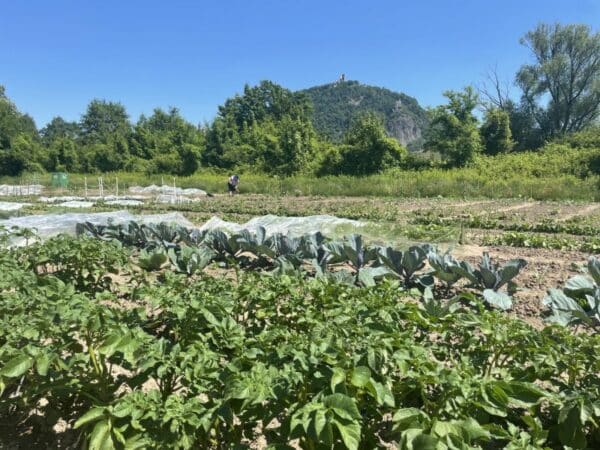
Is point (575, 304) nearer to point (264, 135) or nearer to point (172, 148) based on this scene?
point (264, 135)

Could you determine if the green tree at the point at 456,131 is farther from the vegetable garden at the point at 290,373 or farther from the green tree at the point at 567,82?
the vegetable garden at the point at 290,373

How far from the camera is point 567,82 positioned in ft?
126

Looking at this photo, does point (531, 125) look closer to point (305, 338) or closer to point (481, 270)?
point (481, 270)

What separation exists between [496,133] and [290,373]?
104ft

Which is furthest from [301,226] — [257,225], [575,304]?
[575,304]

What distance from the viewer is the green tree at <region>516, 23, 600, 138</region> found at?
122 feet

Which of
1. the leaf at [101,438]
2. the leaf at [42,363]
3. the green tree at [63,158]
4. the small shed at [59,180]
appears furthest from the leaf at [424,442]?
the green tree at [63,158]

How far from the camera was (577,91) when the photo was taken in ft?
125

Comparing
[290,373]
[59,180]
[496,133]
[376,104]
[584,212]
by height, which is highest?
[376,104]

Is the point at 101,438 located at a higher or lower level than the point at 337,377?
lower

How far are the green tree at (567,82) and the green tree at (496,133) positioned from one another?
9.67m

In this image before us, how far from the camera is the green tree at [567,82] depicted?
3731cm

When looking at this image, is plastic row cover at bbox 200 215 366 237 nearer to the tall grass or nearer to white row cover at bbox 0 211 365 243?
white row cover at bbox 0 211 365 243

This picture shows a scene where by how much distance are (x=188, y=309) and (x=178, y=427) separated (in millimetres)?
689
